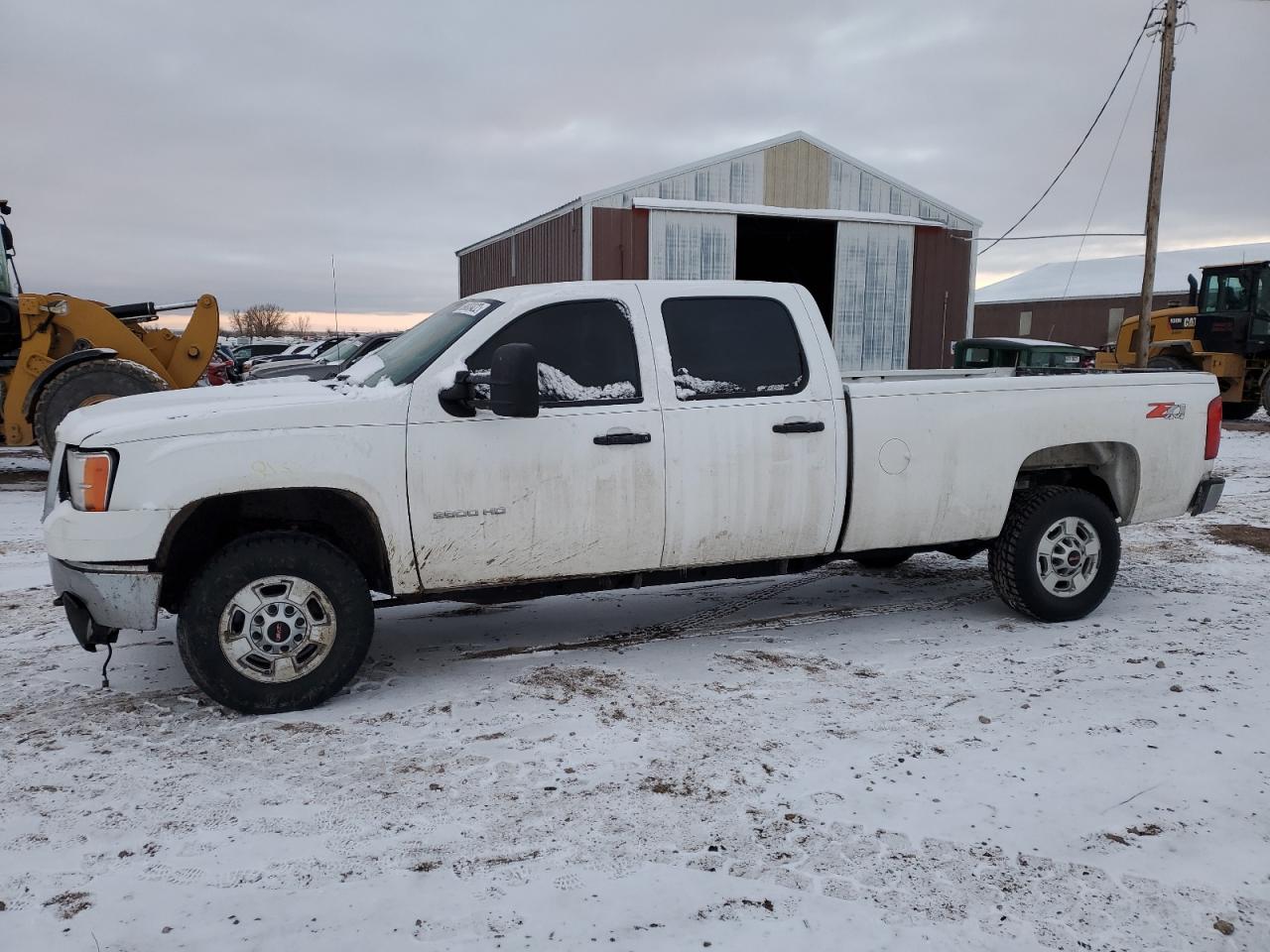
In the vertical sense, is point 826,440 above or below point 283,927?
above

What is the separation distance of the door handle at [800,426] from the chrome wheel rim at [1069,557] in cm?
163

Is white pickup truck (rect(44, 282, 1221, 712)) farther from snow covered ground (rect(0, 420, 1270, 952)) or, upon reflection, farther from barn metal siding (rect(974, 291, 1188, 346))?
barn metal siding (rect(974, 291, 1188, 346))

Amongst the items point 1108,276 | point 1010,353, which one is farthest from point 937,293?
point 1108,276

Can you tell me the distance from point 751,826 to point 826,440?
89.7 inches

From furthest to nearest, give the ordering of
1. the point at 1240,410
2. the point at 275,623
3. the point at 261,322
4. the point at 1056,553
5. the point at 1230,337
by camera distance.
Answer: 1. the point at 261,322
2. the point at 1240,410
3. the point at 1230,337
4. the point at 1056,553
5. the point at 275,623

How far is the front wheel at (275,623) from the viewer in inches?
163

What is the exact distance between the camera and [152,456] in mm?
4023

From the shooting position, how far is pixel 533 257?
66.9 feet

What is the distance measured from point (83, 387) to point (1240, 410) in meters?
20.4

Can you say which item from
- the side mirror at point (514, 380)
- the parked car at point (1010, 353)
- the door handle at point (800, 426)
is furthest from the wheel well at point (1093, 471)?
the parked car at point (1010, 353)

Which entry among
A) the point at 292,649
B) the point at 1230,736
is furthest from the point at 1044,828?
the point at 292,649

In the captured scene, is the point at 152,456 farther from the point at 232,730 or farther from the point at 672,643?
the point at 672,643

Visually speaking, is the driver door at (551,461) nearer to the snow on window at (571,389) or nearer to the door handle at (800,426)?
the snow on window at (571,389)

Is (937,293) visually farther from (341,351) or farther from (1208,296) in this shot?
(341,351)
